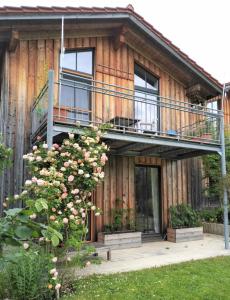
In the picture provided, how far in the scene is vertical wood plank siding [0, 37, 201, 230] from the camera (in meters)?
8.12

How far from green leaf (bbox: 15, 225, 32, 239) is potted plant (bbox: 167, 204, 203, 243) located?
852 centimetres

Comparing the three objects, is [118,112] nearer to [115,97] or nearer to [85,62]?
[115,97]

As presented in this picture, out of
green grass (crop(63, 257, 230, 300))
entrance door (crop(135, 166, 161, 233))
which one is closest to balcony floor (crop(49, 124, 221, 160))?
entrance door (crop(135, 166, 161, 233))

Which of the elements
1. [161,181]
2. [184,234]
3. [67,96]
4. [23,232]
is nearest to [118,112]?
[67,96]

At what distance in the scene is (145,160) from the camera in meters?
10.5

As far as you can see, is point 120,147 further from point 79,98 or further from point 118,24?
point 118,24

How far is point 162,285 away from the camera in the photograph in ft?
17.5

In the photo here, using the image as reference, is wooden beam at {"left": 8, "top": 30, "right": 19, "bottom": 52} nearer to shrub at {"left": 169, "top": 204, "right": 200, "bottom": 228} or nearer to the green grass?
the green grass

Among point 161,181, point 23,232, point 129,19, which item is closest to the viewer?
point 23,232

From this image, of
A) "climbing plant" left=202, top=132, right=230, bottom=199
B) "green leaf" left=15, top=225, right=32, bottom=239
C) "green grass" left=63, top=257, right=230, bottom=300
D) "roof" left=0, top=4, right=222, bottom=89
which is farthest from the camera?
"climbing plant" left=202, top=132, right=230, bottom=199

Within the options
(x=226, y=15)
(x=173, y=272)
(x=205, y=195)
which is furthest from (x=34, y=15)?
(x=226, y=15)

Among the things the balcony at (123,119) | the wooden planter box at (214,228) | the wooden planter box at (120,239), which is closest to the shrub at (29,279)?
the balcony at (123,119)

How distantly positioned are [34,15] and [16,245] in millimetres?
7168

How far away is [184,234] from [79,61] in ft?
19.9
